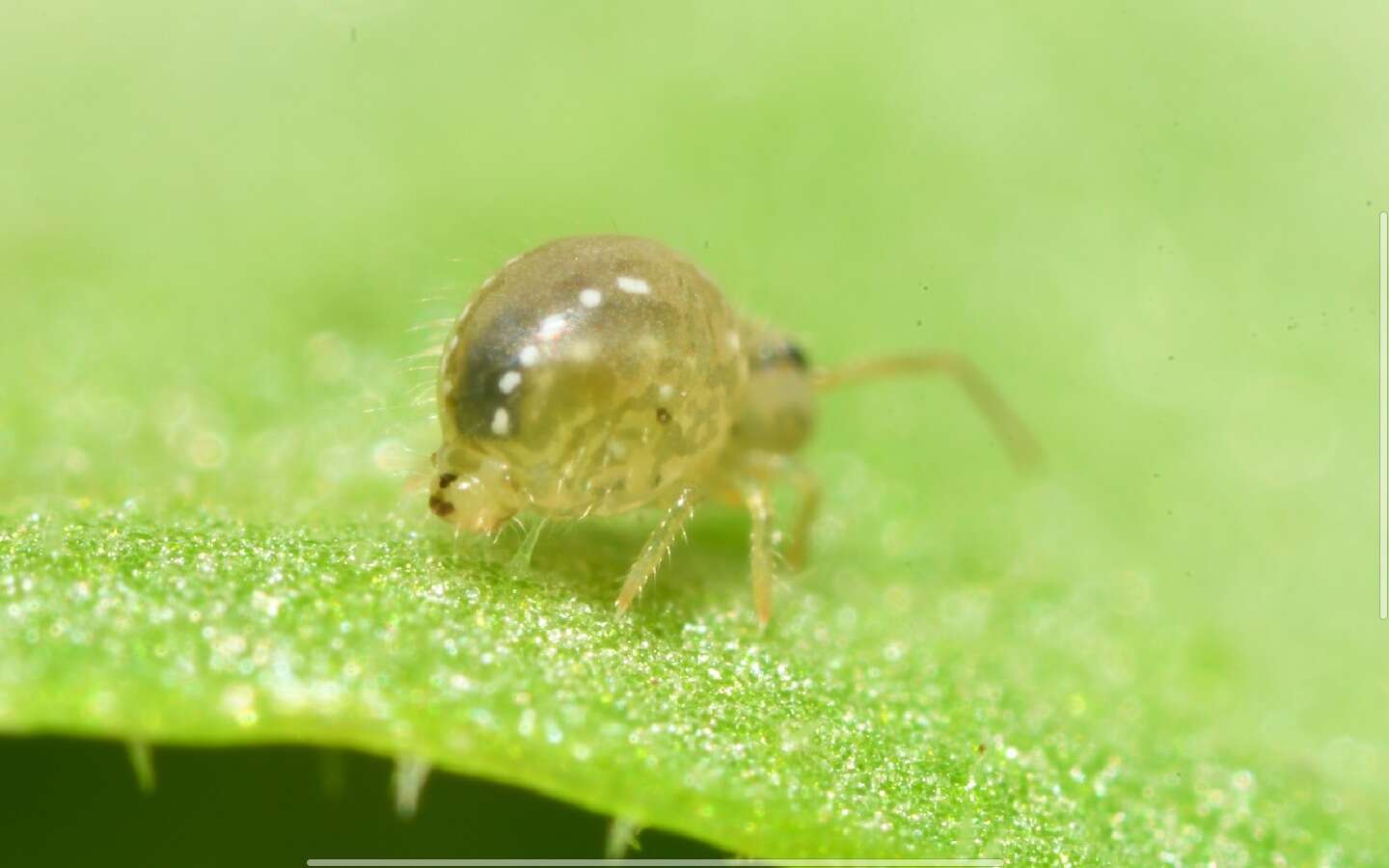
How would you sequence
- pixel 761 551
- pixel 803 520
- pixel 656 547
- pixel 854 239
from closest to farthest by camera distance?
1. pixel 656 547
2. pixel 761 551
3. pixel 803 520
4. pixel 854 239

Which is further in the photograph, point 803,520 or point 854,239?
point 854,239

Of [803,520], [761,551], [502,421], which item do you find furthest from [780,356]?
[502,421]

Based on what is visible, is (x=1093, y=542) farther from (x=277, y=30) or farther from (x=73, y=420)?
(x=277, y=30)

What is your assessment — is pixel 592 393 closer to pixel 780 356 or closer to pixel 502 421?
pixel 502 421

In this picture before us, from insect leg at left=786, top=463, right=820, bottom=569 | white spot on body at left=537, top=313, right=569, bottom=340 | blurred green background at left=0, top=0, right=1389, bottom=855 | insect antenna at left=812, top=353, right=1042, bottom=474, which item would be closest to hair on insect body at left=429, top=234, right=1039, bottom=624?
white spot on body at left=537, top=313, right=569, bottom=340

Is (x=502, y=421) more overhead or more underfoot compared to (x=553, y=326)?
more underfoot

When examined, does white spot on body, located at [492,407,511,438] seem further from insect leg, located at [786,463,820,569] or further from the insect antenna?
the insect antenna

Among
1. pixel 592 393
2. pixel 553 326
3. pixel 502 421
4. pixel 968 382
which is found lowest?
pixel 502 421

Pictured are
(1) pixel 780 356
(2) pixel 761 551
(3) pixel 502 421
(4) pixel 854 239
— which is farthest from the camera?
(4) pixel 854 239
